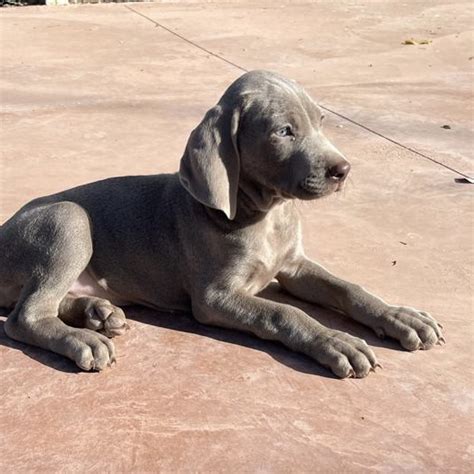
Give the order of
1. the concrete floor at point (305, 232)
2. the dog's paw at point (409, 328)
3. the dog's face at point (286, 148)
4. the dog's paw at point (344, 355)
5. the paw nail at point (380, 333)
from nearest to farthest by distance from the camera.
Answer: the concrete floor at point (305, 232) < the dog's paw at point (344, 355) < the dog's face at point (286, 148) < the dog's paw at point (409, 328) < the paw nail at point (380, 333)

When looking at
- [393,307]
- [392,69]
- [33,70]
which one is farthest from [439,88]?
[393,307]

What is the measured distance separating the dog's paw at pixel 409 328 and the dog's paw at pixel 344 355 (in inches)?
9.8

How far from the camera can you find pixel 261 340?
4254 mm

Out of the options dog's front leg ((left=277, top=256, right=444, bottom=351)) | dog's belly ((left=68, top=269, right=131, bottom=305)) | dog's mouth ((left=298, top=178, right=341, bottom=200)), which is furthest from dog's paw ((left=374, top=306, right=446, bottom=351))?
dog's belly ((left=68, top=269, right=131, bottom=305))

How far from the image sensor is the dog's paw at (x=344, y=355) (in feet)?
12.8

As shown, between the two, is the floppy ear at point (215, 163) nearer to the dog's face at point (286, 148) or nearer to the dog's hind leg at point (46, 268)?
the dog's face at point (286, 148)

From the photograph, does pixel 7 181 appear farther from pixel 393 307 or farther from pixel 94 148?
pixel 393 307

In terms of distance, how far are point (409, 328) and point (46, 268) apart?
1617mm

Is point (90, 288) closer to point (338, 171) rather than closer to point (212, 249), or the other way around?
point (212, 249)

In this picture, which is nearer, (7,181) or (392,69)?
(7,181)

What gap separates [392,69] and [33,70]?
3.61m

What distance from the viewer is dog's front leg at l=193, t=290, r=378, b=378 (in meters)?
3.92

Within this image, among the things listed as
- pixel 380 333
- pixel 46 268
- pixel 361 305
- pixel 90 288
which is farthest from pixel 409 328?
pixel 46 268

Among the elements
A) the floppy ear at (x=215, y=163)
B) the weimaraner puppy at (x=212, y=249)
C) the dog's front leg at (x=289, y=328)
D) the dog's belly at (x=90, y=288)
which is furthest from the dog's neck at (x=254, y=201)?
the dog's belly at (x=90, y=288)
